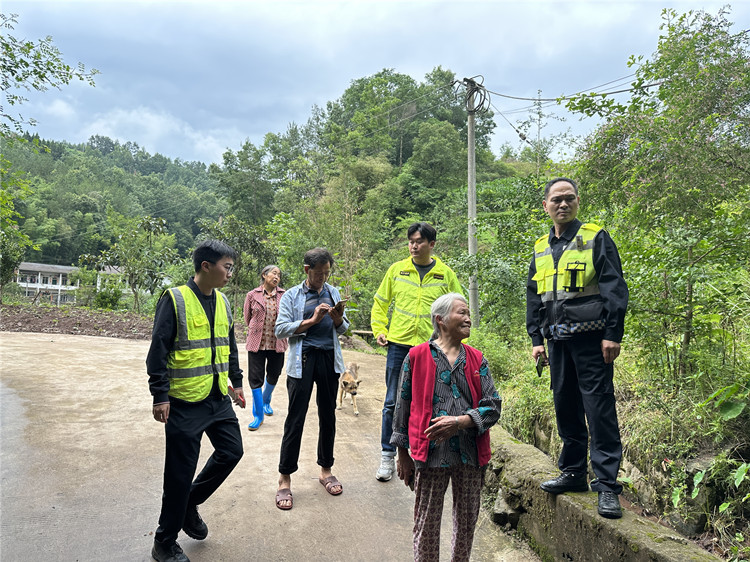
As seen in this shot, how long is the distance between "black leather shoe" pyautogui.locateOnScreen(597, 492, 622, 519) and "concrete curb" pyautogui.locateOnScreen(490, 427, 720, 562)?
0.03 m

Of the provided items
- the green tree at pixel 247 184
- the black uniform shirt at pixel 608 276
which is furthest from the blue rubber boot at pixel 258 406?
the green tree at pixel 247 184

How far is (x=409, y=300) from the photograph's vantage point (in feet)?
12.9

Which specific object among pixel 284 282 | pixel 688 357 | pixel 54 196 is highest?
pixel 54 196

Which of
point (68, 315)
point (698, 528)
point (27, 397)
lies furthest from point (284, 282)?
point (698, 528)

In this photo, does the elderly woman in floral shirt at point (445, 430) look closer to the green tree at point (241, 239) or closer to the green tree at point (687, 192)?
the green tree at point (687, 192)

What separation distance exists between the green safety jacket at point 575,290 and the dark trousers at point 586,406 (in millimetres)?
88

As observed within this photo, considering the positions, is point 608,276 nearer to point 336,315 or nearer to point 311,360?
point 336,315

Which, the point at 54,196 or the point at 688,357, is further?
the point at 54,196

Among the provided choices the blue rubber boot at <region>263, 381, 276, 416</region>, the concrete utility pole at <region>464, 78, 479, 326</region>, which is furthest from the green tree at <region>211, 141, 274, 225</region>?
the blue rubber boot at <region>263, 381, 276, 416</region>

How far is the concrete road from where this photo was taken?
116 inches

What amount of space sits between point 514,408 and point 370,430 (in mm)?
1733

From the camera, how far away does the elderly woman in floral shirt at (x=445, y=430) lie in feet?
7.63

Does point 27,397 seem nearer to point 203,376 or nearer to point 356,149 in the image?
point 203,376

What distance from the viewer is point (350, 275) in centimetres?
1656
